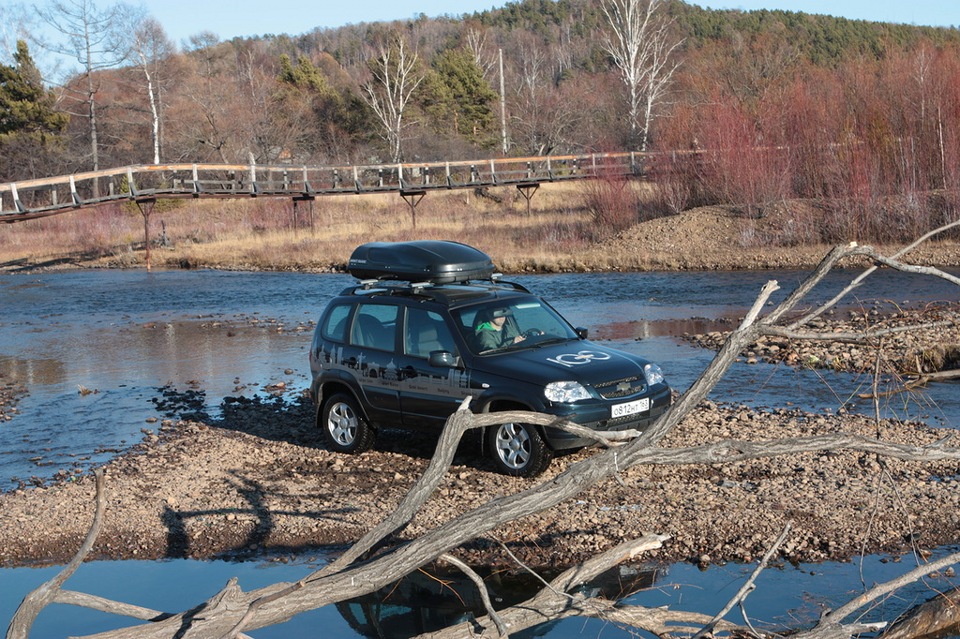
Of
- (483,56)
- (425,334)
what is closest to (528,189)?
(425,334)

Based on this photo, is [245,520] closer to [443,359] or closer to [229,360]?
[443,359]

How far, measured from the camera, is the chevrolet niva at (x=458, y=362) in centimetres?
1021

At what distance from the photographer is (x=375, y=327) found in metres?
11.9

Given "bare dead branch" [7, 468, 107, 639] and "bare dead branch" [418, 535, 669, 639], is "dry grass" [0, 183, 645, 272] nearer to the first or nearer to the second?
"bare dead branch" [418, 535, 669, 639]

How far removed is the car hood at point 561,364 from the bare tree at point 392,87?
182 feet

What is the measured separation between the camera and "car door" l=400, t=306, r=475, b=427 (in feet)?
35.8

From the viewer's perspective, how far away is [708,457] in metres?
5.82

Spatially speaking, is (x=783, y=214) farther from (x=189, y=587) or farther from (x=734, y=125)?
(x=189, y=587)

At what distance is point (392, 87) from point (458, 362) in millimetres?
63815

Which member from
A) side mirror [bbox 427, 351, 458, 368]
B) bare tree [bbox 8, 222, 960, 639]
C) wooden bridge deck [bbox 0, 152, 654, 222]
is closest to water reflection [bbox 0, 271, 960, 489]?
bare tree [bbox 8, 222, 960, 639]

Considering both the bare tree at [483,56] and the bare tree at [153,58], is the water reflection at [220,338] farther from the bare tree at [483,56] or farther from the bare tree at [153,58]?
the bare tree at [483,56]

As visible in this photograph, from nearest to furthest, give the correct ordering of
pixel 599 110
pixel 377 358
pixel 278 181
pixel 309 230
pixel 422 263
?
pixel 377 358 < pixel 422 263 < pixel 278 181 < pixel 309 230 < pixel 599 110

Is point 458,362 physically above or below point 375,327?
below

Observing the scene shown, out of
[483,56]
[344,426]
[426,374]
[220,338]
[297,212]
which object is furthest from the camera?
[483,56]
